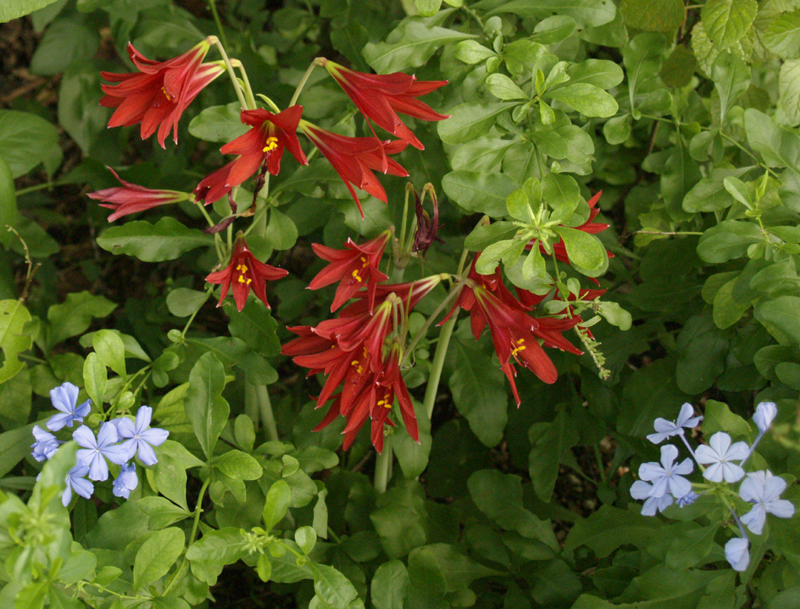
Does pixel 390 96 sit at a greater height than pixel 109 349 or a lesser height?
greater

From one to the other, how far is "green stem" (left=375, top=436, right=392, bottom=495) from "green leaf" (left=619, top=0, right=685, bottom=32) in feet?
2.92

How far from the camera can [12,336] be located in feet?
4.01

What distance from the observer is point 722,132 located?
1281mm

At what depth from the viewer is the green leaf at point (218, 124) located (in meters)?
1.10

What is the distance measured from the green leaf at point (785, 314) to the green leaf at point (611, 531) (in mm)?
439

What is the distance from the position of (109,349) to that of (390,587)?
0.57 meters

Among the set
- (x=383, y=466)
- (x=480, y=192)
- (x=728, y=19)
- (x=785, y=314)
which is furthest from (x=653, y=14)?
(x=383, y=466)

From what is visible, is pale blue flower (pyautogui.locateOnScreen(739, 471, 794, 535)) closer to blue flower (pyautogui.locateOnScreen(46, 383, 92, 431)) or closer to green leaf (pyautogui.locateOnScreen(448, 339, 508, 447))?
green leaf (pyautogui.locateOnScreen(448, 339, 508, 447))

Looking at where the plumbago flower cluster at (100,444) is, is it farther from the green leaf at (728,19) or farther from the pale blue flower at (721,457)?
the green leaf at (728,19)

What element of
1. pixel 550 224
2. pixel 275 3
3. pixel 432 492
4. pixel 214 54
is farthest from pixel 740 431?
pixel 275 3

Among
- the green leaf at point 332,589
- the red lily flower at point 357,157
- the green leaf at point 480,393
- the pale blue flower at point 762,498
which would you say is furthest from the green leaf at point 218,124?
the pale blue flower at point 762,498

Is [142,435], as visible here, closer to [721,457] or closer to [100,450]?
[100,450]

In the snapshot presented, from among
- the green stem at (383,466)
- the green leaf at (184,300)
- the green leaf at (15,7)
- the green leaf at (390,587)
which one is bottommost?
the green stem at (383,466)

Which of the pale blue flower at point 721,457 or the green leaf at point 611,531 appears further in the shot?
the green leaf at point 611,531
